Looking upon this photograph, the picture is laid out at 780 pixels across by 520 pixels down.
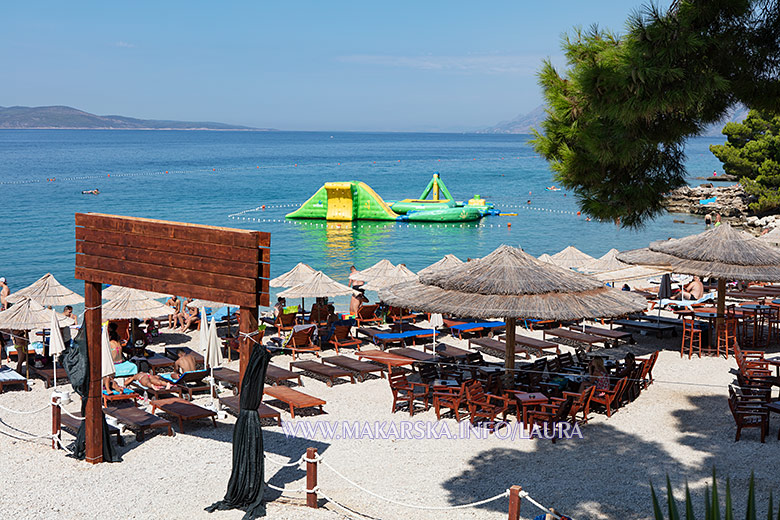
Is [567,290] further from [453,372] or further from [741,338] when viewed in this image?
[741,338]

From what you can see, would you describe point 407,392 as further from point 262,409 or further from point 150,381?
point 150,381

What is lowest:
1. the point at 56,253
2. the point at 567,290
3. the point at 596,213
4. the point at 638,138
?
the point at 56,253

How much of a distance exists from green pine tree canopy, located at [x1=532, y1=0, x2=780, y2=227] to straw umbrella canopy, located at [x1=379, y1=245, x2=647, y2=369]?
7.32 feet

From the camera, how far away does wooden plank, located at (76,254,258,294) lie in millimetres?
8141

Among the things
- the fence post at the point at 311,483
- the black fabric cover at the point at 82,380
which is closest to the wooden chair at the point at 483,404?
the fence post at the point at 311,483

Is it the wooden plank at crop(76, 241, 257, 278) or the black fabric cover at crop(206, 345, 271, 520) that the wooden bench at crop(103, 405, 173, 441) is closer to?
the wooden plank at crop(76, 241, 257, 278)

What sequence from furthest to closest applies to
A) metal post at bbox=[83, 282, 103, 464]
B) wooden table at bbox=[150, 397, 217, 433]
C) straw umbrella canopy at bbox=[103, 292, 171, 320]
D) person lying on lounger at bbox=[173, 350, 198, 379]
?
straw umbrella canopy at bbox=[103, 292, 171, 320] < person lying on lounger at bbox=[173, 350, 198, 379] < wooden table at bbox=[150, 397, 217, 433] < metal post at bbox=[83, 282, 103, 464]

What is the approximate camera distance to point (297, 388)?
43.1 feet

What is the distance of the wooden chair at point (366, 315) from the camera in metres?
18.0

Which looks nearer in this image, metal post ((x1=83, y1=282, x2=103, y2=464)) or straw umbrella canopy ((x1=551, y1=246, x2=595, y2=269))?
metal post ((x1=83, y1=282, x2=103, y2=464))

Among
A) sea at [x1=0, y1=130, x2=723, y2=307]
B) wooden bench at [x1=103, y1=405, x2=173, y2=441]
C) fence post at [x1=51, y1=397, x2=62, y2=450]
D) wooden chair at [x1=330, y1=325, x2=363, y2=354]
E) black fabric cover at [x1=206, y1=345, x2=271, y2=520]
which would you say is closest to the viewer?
black fabric cover at [x1=206, y1=345, x2=271, y2=520]

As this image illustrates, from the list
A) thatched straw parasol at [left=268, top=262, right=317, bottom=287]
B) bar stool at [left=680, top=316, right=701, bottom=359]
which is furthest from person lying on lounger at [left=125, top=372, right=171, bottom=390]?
bar stool at [left=680, top=316, right=701, bottom=359]

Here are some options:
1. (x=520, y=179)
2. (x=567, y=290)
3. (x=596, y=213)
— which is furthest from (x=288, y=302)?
(x=520, y=179)

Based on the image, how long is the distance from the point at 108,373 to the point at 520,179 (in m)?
100
